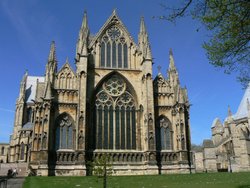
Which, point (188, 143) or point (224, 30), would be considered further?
point (188, 143)

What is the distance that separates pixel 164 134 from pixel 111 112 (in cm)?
747

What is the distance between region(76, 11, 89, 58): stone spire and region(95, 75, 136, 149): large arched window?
507cm

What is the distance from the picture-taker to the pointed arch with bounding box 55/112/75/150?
33531mm

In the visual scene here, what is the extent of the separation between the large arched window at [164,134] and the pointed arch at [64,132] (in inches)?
429

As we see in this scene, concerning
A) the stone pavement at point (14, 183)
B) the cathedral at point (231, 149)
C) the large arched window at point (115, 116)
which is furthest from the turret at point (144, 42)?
the cathedral at point (231, 149)

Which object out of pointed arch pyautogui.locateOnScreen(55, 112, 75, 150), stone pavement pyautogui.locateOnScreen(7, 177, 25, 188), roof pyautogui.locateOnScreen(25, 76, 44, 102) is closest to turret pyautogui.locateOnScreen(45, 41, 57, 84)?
pointed arch pyautogui.locateOnScreen(55, 112, 75, 150)

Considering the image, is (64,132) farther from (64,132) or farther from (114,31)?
(114,31)

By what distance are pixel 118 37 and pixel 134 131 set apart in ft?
43.9

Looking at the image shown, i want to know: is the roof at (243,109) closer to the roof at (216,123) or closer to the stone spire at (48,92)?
the roof at (216,123)

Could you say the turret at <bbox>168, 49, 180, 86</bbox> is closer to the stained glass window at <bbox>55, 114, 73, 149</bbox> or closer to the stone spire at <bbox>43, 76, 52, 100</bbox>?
the stained glass window at <bbox>55, 114, 73, 149</bbox>

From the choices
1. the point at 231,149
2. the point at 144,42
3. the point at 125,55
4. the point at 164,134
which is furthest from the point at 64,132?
the point at 231,149

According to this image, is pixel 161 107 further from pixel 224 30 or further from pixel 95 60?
pixel 224 30

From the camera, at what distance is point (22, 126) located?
5809cm

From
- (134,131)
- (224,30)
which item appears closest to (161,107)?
(134,131)
